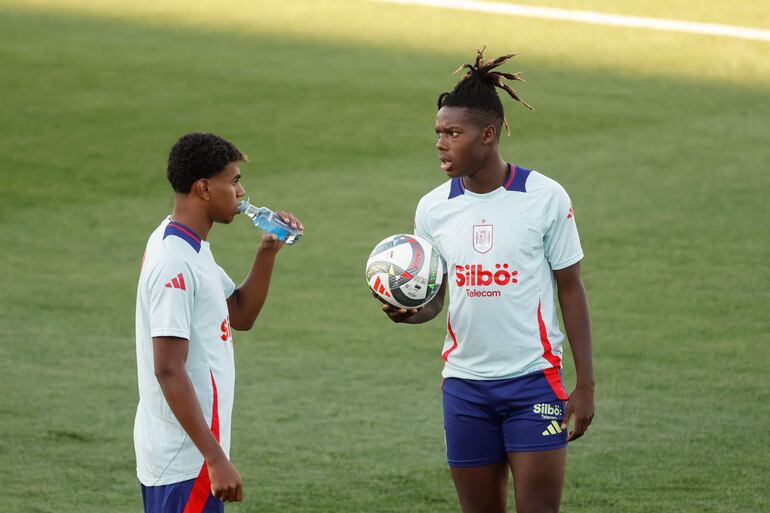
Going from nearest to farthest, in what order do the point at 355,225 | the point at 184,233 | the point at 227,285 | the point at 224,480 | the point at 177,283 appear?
the point at 224,480 → the point at 177,283 → the point at 184,233 → the point at 227,285 → the point at 355,225

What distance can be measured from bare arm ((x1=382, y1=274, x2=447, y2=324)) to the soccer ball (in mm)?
26

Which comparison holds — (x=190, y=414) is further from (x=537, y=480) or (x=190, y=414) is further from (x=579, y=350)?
(x=579, y=350)

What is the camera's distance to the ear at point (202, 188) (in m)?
4.56

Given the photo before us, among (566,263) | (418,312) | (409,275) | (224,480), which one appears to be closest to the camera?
(224,480)

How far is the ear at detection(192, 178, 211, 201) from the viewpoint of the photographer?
15.0ft

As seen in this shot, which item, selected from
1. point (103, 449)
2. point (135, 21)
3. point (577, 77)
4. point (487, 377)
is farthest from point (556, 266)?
point (135, 21)

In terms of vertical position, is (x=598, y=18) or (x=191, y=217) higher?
(x=598, y=18)

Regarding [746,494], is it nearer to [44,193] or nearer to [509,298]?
[509,298]

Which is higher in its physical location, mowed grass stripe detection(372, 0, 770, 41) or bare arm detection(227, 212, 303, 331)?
mowed grass stripe detection(372, 0, 770, 41)

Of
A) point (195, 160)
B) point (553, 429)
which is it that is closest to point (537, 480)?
point (553, 429)

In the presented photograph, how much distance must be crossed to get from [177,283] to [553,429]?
1587 millimetres

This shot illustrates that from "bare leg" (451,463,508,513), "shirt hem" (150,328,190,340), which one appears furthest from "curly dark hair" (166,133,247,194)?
"bare leg" (451,463,508,513)

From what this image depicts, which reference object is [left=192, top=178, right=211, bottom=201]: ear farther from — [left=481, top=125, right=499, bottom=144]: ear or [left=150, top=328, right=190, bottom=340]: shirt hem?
[left=481, top=125, right=499, bottom=144]: ear

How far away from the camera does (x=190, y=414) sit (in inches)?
167
